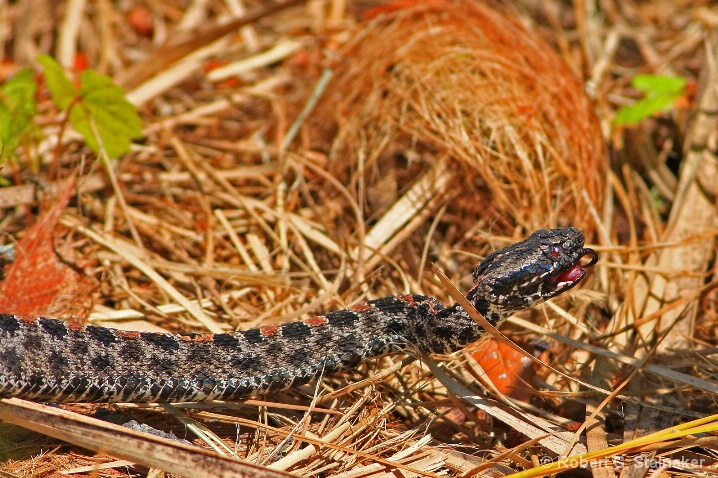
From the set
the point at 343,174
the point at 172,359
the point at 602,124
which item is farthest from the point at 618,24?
the point at 172,359

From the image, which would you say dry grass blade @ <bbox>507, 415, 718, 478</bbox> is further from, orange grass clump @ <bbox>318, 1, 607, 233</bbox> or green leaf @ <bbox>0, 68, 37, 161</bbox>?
green leaf @ <bbox>0, 68, 37, 161</bbox>

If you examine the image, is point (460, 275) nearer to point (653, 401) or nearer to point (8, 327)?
point (653, 401)

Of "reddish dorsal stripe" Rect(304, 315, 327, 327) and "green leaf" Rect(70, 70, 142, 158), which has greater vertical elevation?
"green leaf" Rect(70, 70, 142, 158)

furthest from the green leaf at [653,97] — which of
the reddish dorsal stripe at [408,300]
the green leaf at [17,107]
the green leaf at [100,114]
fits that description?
the green leaf at [17,107]

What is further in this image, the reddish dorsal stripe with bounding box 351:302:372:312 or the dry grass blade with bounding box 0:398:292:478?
the reddish dorsal stripe with bounding box 351:302:372:312

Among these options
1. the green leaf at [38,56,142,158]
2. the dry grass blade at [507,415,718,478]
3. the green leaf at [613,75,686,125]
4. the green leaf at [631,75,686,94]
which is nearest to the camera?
the dry grass blade at [507,415,718,478]

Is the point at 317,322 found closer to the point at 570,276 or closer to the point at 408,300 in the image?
the point at 408,300

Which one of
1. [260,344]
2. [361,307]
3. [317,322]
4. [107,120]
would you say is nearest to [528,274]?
[361,307]

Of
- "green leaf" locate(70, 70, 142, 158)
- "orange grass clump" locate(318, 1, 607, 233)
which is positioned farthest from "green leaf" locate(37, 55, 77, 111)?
"orange grass clump" locate(318, 1, 607, 233)
